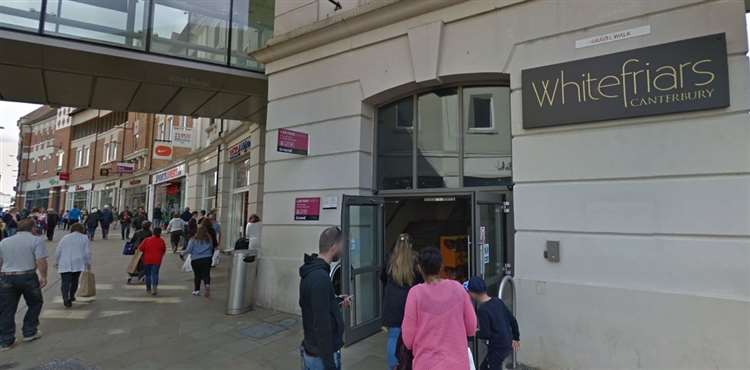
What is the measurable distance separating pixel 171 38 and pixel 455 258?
7332 mm

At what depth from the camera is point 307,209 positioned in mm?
7074

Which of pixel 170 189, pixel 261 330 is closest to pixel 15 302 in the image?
pixel 261 330

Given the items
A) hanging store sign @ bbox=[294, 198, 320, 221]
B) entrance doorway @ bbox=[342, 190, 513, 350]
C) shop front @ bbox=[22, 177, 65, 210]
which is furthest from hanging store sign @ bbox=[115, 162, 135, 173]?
entrance doorway @ bbox=[342, 190, 513, 350]

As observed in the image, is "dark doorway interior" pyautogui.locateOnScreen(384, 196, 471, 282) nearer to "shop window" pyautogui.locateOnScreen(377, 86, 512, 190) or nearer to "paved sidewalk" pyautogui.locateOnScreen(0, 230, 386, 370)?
"shop window" pyautogui.locateOnScreen(377, 86, 512, 190)

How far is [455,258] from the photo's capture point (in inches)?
319

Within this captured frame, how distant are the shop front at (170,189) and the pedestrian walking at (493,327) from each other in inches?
825

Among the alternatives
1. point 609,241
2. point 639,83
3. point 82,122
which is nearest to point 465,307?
point 609,241

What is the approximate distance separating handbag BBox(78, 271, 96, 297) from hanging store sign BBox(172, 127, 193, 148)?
12325mm

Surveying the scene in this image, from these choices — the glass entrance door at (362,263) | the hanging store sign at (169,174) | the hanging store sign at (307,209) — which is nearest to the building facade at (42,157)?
the hanging store sign at (169,174)

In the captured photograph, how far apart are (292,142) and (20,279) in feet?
14.4

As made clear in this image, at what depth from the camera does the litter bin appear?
717 cm

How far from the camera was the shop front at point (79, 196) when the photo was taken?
38084 mm

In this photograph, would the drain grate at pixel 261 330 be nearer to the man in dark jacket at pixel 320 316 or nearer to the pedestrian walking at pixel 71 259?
the man in dark jacket at pixel 320 316

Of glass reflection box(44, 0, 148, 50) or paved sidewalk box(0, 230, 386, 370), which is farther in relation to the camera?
glass reflection box(44, 0, 148, 50)
